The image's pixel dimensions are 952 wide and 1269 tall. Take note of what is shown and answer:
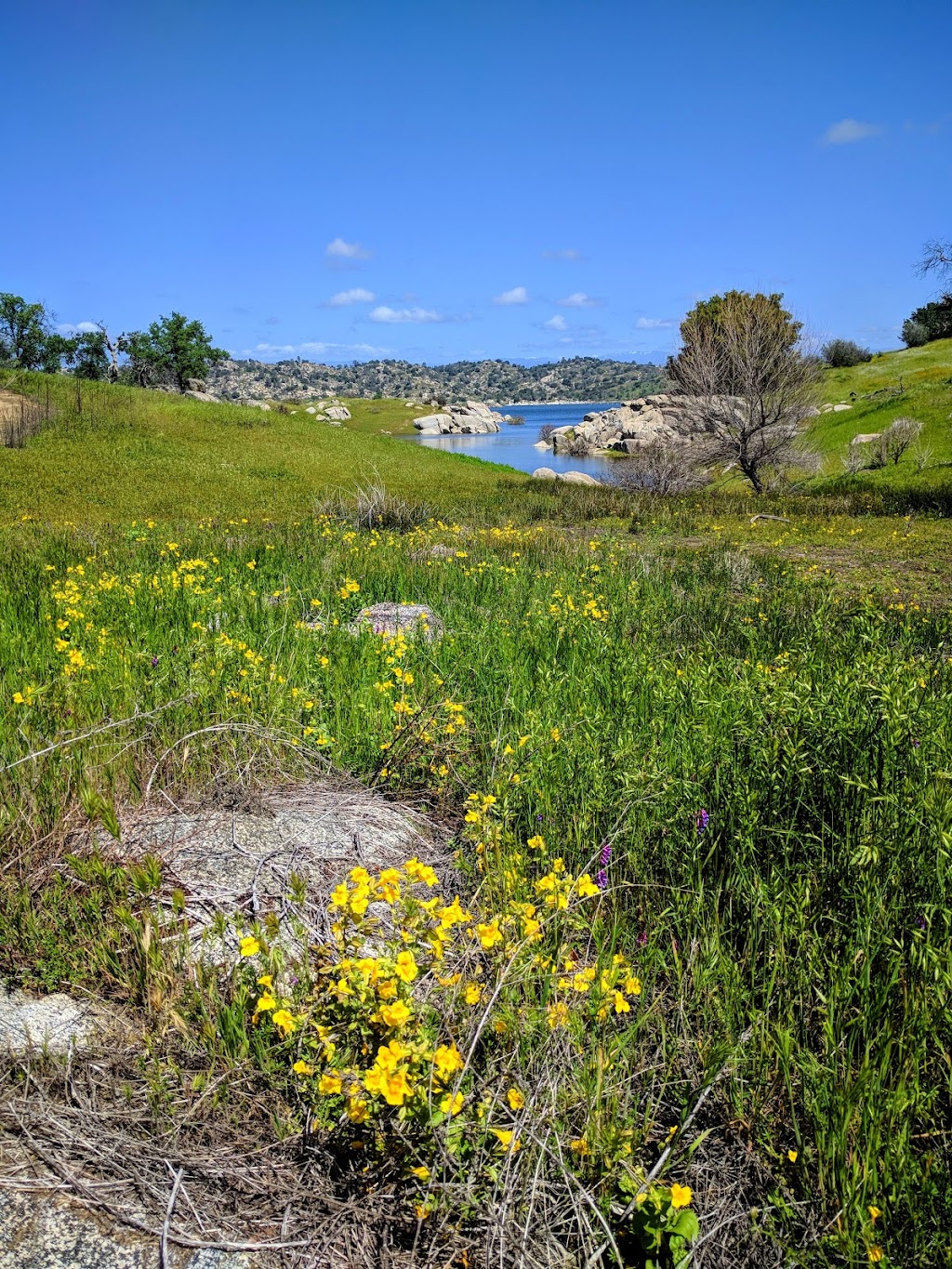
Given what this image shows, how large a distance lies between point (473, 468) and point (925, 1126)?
3210 centimetres

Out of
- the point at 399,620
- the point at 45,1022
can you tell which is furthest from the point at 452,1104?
the point at 399,620

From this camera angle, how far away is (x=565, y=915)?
291cm

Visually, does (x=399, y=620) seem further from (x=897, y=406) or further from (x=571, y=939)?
(x=897, y=406)

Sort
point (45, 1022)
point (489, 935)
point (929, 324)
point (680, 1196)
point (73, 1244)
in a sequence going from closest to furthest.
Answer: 1. point (680, 1196)
2. point (73, 1244)
3. point (489, 935)
4. point (45, 1022)
5. point (929, 324)

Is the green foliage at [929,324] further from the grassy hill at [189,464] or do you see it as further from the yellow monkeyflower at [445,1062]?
the yellow monkeyflower at [445,1062]

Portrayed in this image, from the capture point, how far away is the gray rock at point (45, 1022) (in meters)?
2.42

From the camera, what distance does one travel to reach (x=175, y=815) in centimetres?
368

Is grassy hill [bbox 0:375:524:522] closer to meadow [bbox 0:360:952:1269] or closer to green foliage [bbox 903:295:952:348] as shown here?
meadow [bbox 0:360:952:1269]

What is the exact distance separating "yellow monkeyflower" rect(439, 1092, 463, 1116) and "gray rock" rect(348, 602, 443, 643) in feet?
14.7

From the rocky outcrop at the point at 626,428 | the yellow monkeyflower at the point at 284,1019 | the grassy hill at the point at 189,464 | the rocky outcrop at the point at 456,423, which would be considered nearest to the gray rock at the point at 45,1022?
the yellow monkeyflower at the point at 284,1019

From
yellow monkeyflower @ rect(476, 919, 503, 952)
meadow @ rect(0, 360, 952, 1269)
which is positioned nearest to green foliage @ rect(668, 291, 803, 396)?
meadow @ rect(0, 360, 952, 1269)

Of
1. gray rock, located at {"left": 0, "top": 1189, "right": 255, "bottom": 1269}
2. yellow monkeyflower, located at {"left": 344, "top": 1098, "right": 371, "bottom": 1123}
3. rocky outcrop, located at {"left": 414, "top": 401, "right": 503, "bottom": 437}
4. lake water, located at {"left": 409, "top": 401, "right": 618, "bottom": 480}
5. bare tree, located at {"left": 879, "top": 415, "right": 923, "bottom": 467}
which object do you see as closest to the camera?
gray rock, located at {"left": 0, "top": 1189, "right": 255, "bottom": 1269}

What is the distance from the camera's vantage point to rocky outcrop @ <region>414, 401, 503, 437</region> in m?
82.2

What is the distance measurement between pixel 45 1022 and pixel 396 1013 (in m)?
1.36
